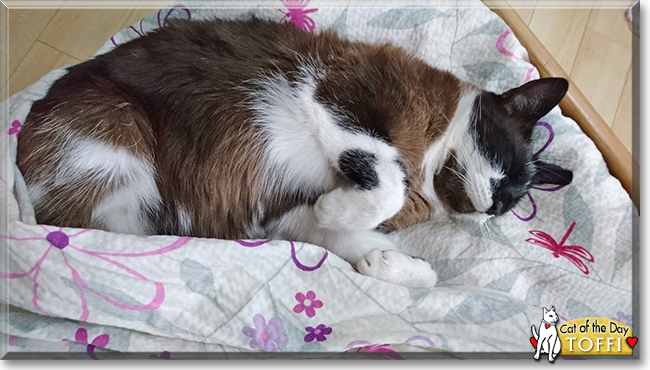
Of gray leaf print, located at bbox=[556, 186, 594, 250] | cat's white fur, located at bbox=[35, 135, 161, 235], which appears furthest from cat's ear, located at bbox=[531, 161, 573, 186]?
cat's white fur, located at bbox=[35, 135, 161, 235]

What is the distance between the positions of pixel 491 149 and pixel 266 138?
0.65 meters

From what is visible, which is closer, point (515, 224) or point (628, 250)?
point (628, 250)

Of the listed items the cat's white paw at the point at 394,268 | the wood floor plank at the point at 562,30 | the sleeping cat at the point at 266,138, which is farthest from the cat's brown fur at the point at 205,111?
the wood floor plank at the point at 562,30

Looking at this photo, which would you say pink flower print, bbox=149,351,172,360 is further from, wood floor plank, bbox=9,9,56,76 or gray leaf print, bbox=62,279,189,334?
wood floor plank, bbox=9,9,56,76

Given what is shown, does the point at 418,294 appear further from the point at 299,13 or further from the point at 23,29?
the point at 23,29

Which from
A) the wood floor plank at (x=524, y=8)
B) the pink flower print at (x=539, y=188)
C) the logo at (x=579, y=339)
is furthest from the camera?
the wood floor plank at (x=524, y=8)

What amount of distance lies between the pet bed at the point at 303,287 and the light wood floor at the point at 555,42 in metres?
0.36

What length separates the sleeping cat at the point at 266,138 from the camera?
53.9 inches

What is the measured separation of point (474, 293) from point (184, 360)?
84cm

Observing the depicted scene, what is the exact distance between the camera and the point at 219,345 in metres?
1.39

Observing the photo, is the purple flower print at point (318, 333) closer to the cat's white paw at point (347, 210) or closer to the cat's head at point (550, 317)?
the cat's white paw at point (347, 210)

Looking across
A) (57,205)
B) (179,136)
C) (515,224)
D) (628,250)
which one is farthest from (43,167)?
(628,250)

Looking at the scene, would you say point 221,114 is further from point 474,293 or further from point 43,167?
point 474,293

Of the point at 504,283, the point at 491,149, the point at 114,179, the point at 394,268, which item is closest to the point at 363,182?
the point at 394,268
